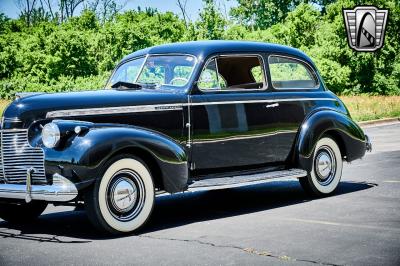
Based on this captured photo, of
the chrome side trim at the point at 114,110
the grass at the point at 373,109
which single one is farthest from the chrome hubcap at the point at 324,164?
the grass at the point at 373,109

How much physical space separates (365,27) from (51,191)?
32.2 metres

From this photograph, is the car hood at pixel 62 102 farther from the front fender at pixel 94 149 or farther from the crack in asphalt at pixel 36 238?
the crack in asphalt at pixel 36 238

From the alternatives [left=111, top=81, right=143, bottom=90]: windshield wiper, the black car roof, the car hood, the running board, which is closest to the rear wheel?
the car hood

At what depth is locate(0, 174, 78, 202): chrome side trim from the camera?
17.0 feet

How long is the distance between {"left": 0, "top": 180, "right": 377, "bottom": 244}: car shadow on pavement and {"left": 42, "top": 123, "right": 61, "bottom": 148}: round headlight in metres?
0.91

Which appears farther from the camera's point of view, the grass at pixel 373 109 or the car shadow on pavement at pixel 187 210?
the grass at pixel 373 109

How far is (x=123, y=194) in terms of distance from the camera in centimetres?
550

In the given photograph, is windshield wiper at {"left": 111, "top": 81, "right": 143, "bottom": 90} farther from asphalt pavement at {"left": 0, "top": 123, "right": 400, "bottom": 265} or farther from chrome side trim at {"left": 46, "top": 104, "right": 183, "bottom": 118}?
asphalt pavement at {"left": 0, "top": 123, "right": 400, "bottom": 265}

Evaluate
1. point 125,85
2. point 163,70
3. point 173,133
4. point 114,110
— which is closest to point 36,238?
point 114,110

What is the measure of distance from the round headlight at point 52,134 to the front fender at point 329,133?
10.8 ft

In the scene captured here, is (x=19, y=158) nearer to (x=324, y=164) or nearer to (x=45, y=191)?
(x=45, y=191)

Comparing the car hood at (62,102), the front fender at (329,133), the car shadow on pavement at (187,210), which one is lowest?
the car shadow on pavement at (187,210)

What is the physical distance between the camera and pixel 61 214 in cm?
713

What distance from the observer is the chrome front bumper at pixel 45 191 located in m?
5.19
